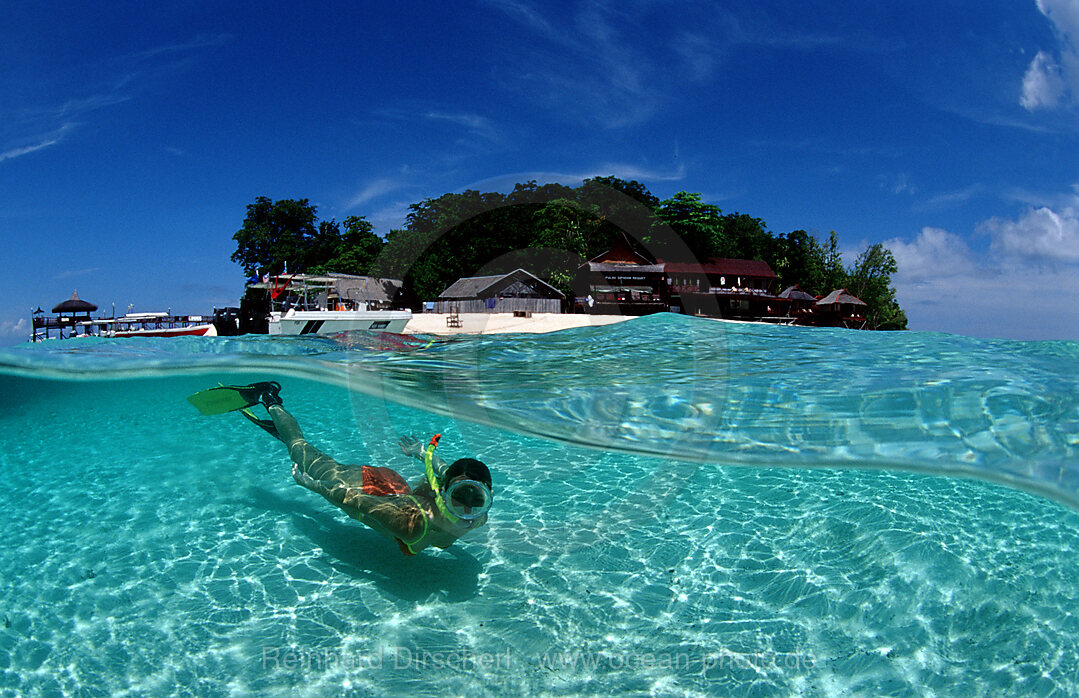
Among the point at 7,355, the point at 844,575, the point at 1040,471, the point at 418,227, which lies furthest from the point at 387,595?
the point at 418,227

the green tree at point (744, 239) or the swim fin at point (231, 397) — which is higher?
the green tree at point (744, 239)

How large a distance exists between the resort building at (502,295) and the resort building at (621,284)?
307 cm

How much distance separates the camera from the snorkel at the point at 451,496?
4340 millimetres

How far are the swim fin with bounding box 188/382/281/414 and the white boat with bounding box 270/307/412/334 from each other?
2308cm

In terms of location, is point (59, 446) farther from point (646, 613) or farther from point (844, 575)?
point (844, 575)

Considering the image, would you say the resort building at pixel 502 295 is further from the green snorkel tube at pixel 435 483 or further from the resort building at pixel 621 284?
the green snorkel tube at pixel 435 483

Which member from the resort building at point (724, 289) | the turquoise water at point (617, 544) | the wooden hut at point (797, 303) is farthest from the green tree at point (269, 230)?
the turquoise water at point (617, 544)

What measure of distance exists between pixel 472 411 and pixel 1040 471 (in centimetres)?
874

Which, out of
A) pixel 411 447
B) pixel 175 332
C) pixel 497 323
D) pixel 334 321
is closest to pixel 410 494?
pixel 411 447

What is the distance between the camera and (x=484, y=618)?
5254 millimetres

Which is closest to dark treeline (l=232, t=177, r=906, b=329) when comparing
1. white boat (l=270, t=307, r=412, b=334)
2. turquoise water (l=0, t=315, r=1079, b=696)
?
white boat (l=270, t=307, r=412, b=334)

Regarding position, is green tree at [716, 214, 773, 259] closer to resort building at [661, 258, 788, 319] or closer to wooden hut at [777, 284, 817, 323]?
resort building at [661, 258, 788, 319]

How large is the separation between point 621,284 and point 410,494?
47.6 m

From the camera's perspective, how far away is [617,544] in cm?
673
